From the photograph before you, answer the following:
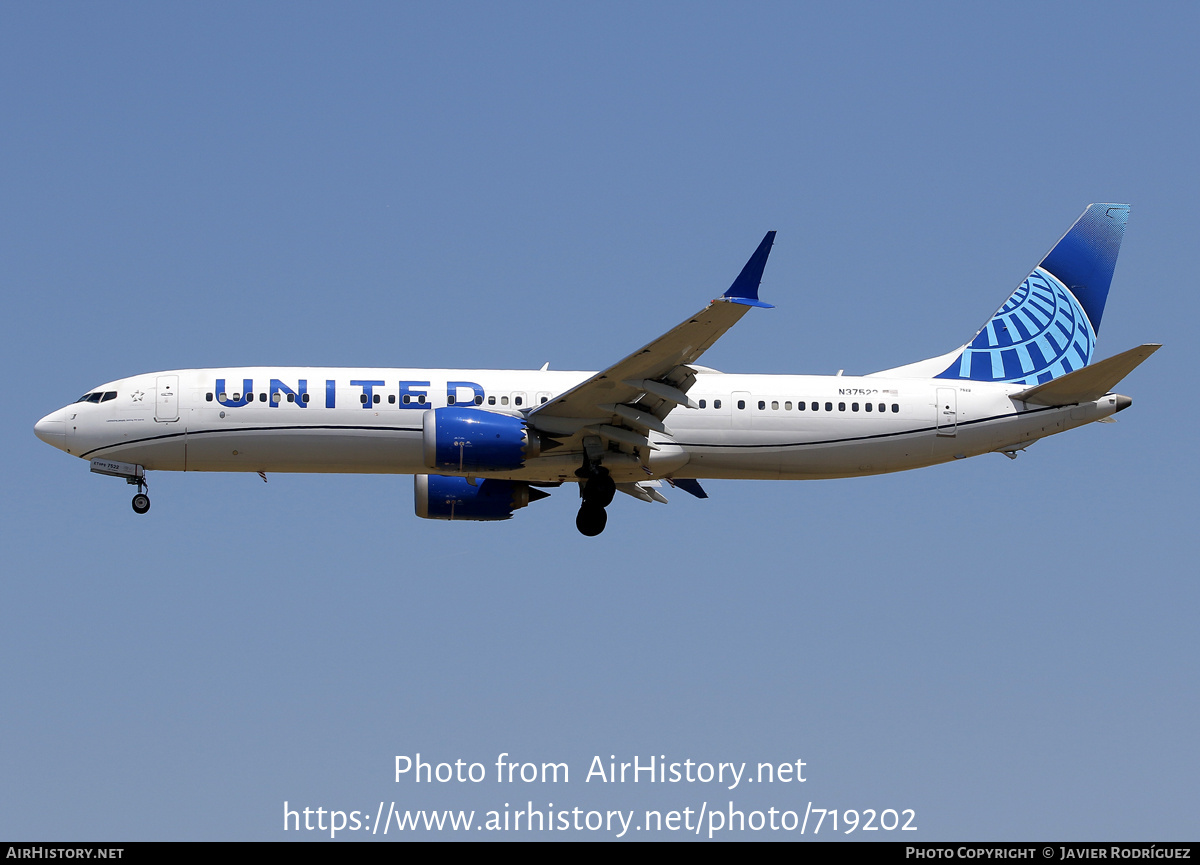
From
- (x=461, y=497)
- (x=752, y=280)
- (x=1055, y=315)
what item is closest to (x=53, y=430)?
(x=461, y=497)

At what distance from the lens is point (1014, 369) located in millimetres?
41219

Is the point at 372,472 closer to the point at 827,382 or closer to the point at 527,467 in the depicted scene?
the point at 527,467

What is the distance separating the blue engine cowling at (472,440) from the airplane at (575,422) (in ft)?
0.11

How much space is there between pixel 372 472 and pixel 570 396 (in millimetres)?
5280

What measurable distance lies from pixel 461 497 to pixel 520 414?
4.19 meters

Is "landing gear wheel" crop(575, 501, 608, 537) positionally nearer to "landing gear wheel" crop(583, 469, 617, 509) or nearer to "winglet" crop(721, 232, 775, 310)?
"landing gear wheel" crop(583, 469, 617, 509)

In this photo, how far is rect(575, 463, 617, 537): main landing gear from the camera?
123 ft

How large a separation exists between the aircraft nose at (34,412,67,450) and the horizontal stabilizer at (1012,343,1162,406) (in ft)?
76.5

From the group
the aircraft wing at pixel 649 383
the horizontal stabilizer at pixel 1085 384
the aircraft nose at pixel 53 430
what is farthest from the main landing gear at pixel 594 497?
the aircraft nose at pixel 53 430

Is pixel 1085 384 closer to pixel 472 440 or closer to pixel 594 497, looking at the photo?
pixel 594 497

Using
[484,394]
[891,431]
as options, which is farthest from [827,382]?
[484,394]

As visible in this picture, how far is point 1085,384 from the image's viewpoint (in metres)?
37.7

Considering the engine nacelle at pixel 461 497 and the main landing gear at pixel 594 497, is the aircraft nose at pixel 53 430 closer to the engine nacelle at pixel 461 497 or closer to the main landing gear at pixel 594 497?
the engine nacelle at pixel 461 497

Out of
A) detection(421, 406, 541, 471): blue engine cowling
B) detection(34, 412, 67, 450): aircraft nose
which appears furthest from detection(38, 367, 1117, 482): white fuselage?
detection(421, 406, 541, 471): blue engine cowling
